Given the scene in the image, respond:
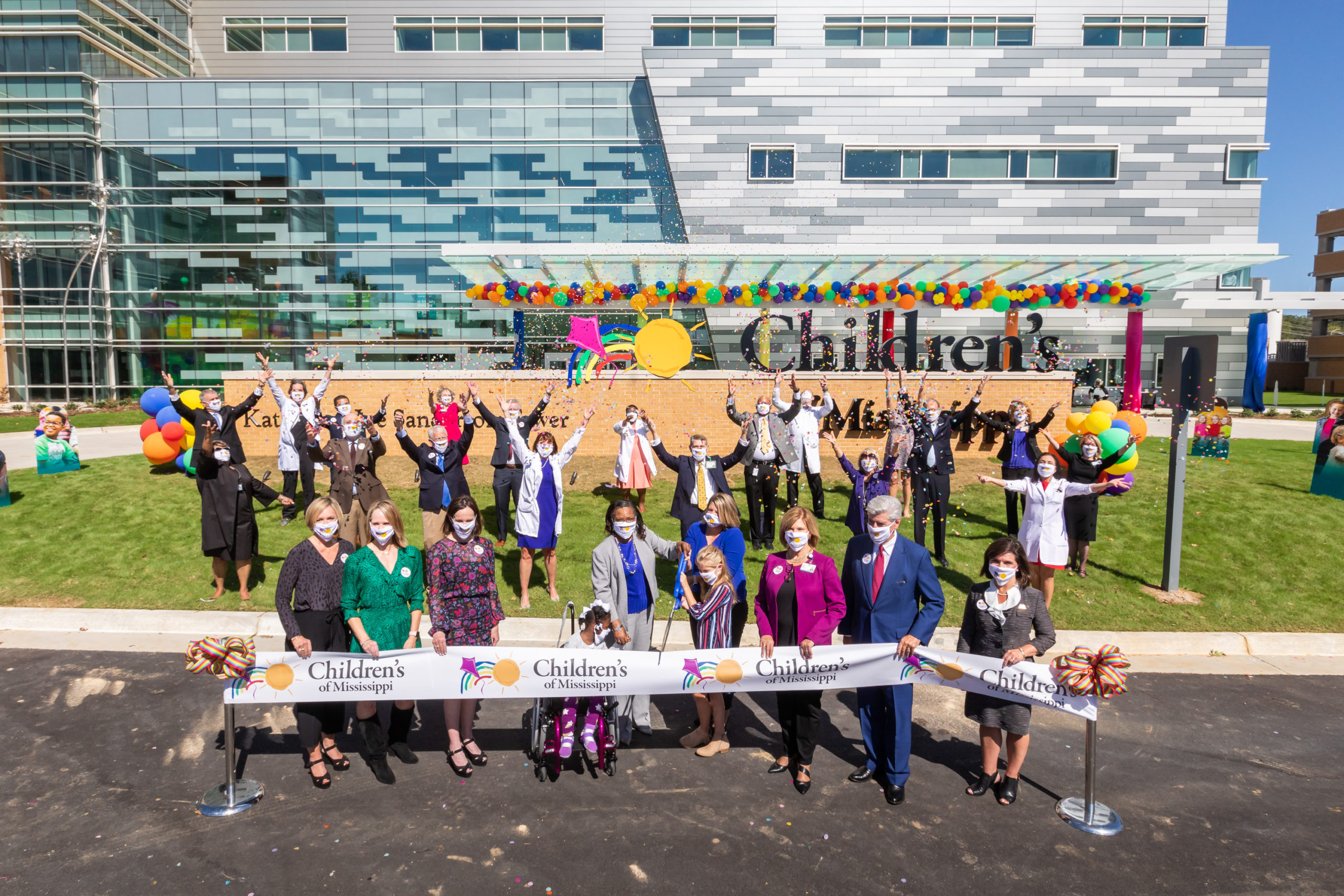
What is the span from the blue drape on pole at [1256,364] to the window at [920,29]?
16091 mm

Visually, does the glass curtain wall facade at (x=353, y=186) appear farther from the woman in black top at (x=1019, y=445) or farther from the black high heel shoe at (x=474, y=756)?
the black high heel shoe at (x=474, y=756)

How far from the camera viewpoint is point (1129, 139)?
3020cm

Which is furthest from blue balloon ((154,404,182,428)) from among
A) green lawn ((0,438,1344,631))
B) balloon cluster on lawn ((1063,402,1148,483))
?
balloon cluster on lawn ((1063,402,1148,483))

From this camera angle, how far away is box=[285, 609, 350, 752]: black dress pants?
5.13 m

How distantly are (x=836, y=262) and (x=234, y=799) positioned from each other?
17.6 m

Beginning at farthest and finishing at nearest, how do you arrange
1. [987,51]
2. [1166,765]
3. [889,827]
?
[987,51] → [1166,765] → [889,827]

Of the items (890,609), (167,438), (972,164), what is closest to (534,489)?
(890,609)

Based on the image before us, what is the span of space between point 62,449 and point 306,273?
2056 cm

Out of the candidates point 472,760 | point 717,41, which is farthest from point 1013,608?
point 717,41

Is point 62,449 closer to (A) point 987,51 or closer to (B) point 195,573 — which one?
(B) point 195,573

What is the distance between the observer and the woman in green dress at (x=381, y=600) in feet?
16.8

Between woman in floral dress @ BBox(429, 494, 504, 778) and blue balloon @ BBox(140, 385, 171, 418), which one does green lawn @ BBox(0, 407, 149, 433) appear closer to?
blue balloon @ BBox(140, 385, 171, 418)

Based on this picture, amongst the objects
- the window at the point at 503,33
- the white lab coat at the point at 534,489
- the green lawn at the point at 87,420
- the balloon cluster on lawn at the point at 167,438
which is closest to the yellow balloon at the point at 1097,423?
the white lab coat at the point at 534,489

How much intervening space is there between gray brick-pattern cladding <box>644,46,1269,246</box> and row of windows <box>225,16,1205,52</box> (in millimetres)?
2797
